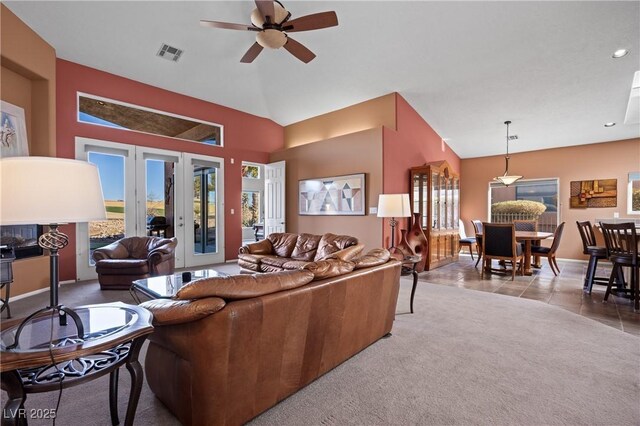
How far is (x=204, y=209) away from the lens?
20.7 feet

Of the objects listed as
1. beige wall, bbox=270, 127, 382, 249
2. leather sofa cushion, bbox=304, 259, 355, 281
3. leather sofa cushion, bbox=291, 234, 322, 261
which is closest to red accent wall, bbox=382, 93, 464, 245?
beige wall, bbox=270, 127, 382, 249

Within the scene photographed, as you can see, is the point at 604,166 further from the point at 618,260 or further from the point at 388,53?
the point at 388,53

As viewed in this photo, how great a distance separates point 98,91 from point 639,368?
24.7ft

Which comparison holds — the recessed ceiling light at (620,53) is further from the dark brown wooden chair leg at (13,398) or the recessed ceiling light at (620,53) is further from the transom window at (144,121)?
the transom window at (144,121)

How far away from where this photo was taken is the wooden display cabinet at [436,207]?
5785 mm

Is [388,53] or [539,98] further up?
[388,53]

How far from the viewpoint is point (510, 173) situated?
7996mm

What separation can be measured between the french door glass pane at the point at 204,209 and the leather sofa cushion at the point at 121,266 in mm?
2014

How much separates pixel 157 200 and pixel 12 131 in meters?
2.19

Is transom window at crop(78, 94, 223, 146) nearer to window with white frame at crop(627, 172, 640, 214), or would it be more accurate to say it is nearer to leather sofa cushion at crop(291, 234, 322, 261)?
leather sofa cushion at crop(291, 234, 322, 261)

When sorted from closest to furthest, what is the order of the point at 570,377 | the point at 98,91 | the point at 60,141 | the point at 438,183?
the point at 570,377, the point at 60,141, the point at 98,91, the point at 438,183

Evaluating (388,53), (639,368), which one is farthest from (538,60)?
(639,368)

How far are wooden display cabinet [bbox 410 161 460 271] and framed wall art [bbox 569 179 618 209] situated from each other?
10.0ft

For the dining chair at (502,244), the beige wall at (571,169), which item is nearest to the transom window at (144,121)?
the dining chair at (502,244)
